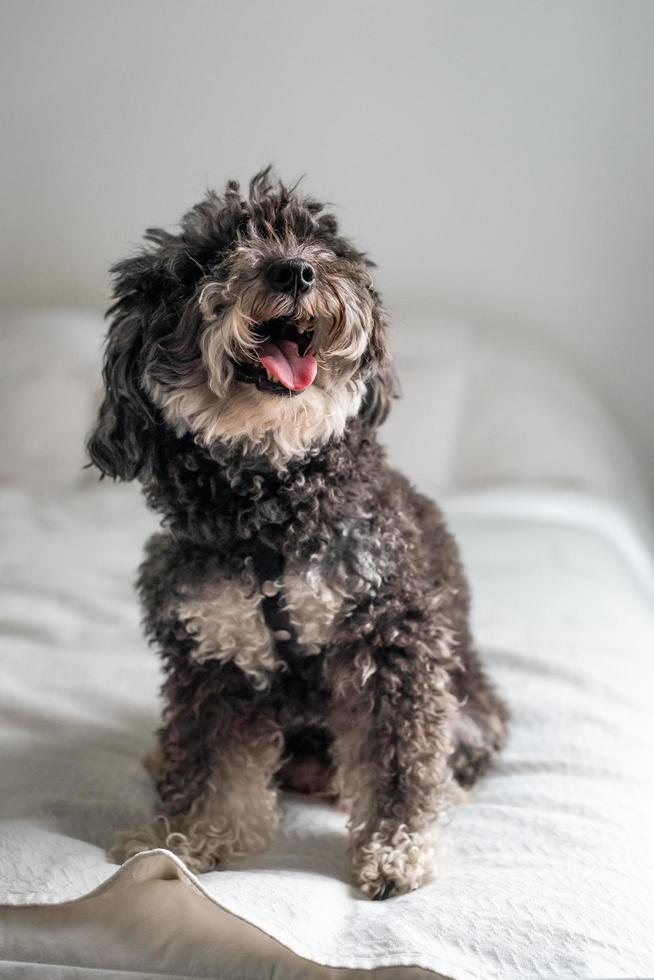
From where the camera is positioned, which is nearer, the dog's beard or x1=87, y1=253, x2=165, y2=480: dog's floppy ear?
the dog's beard

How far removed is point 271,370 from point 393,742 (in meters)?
0.56

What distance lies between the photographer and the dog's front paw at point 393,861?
4.60ft

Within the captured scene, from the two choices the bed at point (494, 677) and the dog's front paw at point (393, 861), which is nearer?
the bed at point (494, 677)

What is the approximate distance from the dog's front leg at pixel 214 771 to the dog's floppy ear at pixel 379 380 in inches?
18.1

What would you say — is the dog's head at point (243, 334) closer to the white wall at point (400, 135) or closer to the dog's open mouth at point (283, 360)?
the dog's open mouth at point (283, 360)

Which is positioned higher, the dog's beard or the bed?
the dog's beard

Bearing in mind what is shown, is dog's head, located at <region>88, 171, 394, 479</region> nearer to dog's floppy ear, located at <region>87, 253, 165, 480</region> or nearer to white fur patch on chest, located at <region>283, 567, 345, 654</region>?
dog's floppy ear, located at <region>87, 253, 165, 480</region>

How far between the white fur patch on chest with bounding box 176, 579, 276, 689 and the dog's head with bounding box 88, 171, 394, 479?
200mm

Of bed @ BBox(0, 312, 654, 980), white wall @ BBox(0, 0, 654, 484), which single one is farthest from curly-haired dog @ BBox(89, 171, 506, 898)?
white wall @ BBox(0, 0, 654, 484)

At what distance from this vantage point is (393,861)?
1.41 metres

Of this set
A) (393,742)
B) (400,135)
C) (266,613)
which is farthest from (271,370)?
(400,135)

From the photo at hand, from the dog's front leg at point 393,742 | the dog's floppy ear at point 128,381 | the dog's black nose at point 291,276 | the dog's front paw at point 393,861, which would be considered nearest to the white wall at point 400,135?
the dog's floppy ear at point 128,381

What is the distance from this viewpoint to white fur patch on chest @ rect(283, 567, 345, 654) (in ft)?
4.67

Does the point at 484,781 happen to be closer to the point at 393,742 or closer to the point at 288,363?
the point at 393,742
